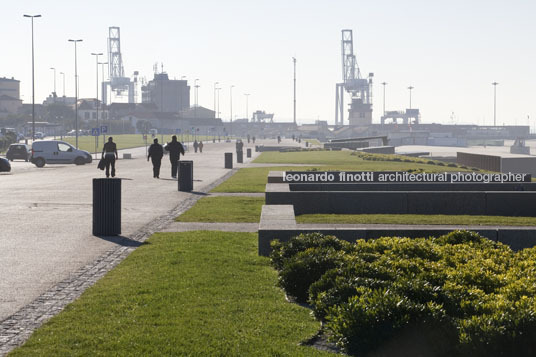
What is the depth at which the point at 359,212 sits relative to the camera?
17328mm

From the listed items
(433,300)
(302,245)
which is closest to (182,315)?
(433,300)

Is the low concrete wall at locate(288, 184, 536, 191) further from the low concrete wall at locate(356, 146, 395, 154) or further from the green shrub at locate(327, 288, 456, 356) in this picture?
the low concrete wall at locate(356, 146, 395, 154)

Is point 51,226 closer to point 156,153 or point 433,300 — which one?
point 433,300

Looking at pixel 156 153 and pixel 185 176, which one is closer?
pixel 185 176

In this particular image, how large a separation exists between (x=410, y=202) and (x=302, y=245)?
8314 millimetres

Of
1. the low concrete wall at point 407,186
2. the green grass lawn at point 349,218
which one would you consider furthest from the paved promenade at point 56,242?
the low concrete wall at point 407,186

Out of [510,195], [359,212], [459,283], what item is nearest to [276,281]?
[459,283]

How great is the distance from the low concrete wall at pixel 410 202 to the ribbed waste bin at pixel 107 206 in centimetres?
433

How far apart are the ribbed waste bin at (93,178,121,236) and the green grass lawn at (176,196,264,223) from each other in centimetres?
255

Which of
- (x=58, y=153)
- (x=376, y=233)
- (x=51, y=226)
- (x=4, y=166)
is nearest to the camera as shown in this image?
(x=376, y=233)

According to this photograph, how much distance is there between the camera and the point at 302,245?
9.59 metres

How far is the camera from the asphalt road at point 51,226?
9633mm

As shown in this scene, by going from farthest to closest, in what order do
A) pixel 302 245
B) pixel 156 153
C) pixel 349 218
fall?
→ pixel 156 153 < pixel 349 218 < pixel 302 245

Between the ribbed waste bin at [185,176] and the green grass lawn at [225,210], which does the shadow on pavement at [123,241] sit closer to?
the green grass lawn at [225,210]
